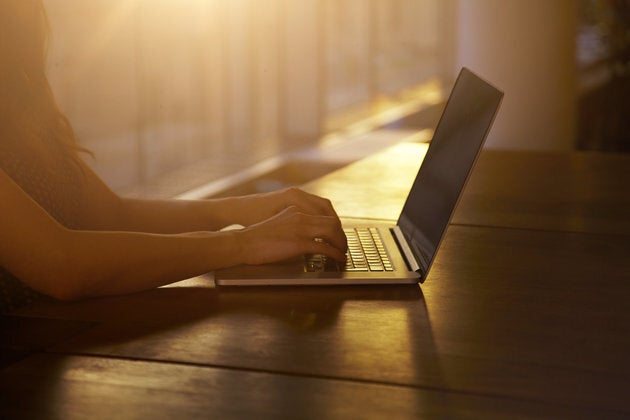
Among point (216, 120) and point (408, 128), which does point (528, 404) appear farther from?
point (408, 128)

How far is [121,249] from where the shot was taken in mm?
1282

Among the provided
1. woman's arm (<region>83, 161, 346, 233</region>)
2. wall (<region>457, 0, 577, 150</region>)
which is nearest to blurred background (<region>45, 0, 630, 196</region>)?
wall (<region>457, 0, 577, 150</region>)

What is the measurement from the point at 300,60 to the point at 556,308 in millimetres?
8442

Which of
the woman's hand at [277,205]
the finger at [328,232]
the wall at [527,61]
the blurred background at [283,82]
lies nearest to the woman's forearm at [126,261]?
the finger at [328,232]

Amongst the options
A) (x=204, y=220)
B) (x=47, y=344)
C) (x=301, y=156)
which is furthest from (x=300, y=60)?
(x=47, y=344)

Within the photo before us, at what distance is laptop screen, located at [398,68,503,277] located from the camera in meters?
1.31

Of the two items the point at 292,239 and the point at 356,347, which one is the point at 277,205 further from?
the point at 356,347

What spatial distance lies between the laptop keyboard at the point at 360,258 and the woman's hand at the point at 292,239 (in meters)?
0.02

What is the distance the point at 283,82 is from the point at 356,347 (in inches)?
337

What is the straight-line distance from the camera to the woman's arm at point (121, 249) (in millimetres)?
1218

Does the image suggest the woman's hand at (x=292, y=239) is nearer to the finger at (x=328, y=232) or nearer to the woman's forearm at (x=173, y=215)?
the finger at (x=328, y=232)

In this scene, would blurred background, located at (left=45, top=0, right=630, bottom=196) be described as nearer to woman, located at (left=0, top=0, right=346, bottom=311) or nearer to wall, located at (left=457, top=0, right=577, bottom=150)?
wall, located at (left=457, top=0, right=577, bottom=150)

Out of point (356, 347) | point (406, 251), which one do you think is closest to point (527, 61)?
point (406, 251)

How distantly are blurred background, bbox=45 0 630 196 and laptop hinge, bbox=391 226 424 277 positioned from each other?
9.61ft
